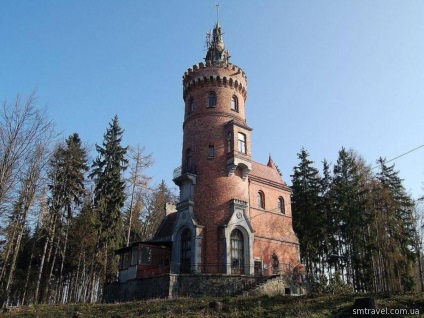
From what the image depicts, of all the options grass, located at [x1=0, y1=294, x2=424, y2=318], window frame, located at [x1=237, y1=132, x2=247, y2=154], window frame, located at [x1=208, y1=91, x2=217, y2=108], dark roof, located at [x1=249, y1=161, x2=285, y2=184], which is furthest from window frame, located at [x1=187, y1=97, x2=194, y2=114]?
grass, located at [x1=0, y1=294, x2=424, y2=318]

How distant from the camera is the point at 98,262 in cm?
2920

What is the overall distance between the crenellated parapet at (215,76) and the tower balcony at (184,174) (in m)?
6.53

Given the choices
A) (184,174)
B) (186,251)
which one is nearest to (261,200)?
(184,174)

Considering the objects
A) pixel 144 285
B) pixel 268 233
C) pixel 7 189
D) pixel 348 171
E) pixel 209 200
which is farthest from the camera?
pixel 348 171

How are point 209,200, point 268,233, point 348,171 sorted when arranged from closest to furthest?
point 209,200 → point 268,233 → point 348,171

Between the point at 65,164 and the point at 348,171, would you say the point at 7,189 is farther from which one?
the point at 348,171

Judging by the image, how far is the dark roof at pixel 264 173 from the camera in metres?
31.0

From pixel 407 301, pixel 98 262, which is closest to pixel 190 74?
pixel 98 262

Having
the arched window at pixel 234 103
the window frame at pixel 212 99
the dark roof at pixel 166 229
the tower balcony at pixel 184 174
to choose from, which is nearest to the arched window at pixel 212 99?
the window frame at pixel 212 99

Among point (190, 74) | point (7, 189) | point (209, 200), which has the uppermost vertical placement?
point (190, 74)

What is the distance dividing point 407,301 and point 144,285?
1640 cm

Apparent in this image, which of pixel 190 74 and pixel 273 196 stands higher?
pixel 190 74

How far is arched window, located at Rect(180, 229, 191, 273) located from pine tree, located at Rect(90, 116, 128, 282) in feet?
19.7

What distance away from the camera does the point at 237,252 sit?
26109 millimetres
